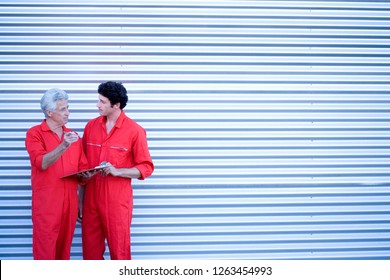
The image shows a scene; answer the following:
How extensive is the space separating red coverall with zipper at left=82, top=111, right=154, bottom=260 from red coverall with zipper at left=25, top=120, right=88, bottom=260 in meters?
0.17

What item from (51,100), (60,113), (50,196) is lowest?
(50,196)

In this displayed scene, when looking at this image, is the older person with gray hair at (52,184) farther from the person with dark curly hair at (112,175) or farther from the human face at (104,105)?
the human face at (104,105)

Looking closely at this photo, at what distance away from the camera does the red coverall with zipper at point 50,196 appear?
3.59 meters

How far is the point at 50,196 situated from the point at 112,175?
0.57m

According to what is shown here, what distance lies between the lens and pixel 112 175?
145 inches

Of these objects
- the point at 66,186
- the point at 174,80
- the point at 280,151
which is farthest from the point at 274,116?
the point at 66,186

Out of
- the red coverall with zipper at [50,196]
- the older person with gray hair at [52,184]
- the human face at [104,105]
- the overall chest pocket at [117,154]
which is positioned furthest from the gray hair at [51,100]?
the overall chest pocket at [117,154]

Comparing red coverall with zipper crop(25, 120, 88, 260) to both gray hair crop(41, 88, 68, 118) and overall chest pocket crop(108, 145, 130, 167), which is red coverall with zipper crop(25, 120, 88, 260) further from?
overall chest pocket crop(108, 145, 130, 167)

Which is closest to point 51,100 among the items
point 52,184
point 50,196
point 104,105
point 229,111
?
point 104,105

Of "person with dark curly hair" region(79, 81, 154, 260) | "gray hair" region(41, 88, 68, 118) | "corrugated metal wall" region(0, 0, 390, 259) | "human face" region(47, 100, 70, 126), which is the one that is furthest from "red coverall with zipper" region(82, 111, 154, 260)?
"corrugated metal wall" region(0, 0, 390, 259)

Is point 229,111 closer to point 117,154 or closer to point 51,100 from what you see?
point 117,154

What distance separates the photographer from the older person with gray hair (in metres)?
3.59
